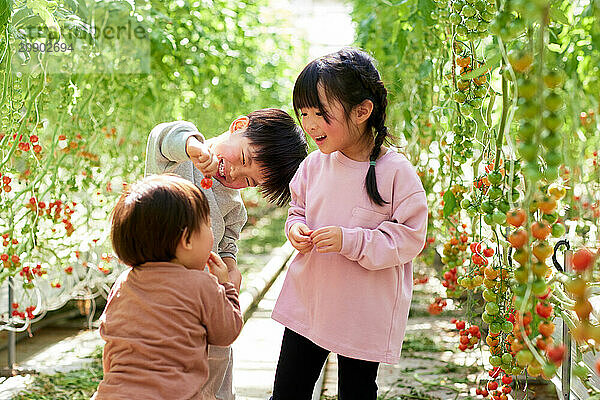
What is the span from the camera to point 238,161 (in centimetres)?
155

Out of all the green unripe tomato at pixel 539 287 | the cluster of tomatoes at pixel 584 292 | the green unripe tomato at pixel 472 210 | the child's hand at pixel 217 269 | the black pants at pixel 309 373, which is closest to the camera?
the cluster of tomatoes at pixel 584 292

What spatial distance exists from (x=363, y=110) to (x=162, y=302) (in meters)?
0.57

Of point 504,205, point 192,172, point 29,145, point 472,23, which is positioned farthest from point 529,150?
point 29,145

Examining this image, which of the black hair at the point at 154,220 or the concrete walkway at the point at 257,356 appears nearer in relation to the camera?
the black hair at the point at 154,220

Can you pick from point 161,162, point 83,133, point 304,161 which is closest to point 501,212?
point 304,161

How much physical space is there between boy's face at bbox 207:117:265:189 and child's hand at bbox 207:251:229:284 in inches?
9.3

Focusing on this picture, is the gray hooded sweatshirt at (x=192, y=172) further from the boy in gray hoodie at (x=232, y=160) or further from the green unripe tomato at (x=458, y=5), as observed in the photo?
the green unripe tomato at (x=458, y=5)

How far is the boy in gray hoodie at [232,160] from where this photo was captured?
→ 60.7 inches

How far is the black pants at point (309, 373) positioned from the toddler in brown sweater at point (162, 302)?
28 centimetres

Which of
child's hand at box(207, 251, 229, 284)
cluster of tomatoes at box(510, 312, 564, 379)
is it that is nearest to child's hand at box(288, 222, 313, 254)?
child's hand at box(207, 251, 229, 284)

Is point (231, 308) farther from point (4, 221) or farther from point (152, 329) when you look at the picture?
point (4, 221)

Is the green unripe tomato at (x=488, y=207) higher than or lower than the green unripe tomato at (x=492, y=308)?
higher

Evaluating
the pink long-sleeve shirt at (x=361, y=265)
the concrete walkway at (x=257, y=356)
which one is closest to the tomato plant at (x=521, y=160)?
the pink long-sleeve shirt at (x=361, y=265)

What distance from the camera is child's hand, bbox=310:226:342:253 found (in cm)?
138
